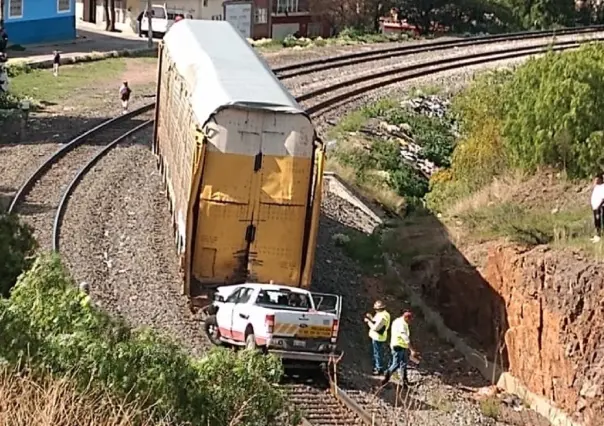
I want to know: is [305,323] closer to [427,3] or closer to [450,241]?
[450,241]

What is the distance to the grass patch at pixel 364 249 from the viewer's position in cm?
2434

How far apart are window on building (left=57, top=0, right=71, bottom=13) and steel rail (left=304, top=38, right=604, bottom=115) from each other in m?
18.1

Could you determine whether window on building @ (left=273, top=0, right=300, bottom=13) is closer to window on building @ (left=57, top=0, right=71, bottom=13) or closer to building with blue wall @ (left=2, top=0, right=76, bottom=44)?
building with blue wall @ (left=2, top=0, right=76, bottom=44)

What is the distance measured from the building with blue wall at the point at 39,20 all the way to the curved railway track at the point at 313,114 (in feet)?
47.0

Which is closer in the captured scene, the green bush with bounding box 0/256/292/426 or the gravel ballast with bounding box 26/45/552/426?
the green bush with bounding box 0/256/292/426

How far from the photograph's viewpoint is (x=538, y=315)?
1983cm

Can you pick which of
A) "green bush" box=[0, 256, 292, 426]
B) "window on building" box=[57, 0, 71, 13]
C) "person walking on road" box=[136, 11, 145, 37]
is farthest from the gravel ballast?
"person walking on road" box=[136, 11, 145, 37]

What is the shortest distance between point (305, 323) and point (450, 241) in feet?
26.0

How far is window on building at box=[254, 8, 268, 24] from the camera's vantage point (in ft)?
219

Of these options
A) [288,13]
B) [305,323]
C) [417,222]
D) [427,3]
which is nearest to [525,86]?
[417,222]

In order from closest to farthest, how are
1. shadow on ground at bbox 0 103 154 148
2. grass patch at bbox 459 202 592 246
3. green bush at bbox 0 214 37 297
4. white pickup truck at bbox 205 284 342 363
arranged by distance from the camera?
green bush at bbox 0 214 37 297 → white pickup truck at bbox 205 284 342 363 → grass patch at bbox 459 202 592 246 → shadow on ground at bbox 0 103 154 148

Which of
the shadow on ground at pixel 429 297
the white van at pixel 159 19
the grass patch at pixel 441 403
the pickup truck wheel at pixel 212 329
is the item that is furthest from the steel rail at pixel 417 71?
the grass patch at pixel 441 403

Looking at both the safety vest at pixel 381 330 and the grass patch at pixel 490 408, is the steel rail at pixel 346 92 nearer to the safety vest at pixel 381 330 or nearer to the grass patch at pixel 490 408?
the safety vest at pixel 381 330

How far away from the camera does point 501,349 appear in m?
20.7
